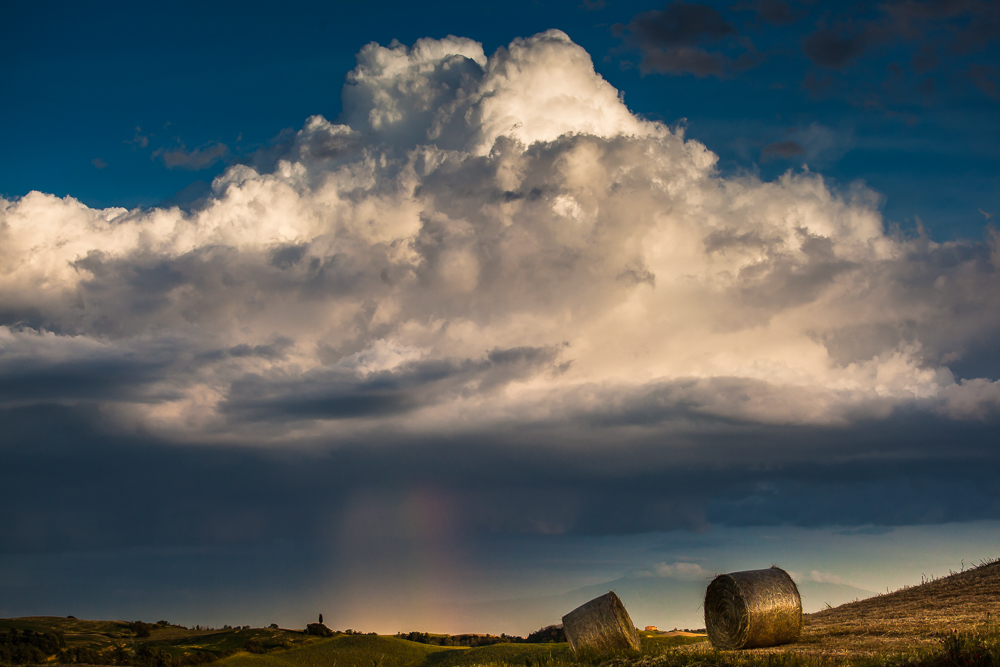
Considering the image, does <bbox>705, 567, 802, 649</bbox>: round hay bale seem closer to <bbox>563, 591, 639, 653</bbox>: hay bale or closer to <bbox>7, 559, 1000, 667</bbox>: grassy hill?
<bbox>7, 559, 1000, 667</bbox>: grassy hill

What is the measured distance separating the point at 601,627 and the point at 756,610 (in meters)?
5.78

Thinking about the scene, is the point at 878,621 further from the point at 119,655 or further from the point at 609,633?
the point at 119,655

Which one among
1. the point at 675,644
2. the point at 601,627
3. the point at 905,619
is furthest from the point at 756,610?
the point at 601,627

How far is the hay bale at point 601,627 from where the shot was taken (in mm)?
28797

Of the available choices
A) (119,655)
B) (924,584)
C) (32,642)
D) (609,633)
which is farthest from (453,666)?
(924,584)

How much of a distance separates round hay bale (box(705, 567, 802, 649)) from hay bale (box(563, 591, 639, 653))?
3.27 meters

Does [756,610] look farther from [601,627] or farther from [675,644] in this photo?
[601,627]

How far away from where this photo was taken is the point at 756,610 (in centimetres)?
2639

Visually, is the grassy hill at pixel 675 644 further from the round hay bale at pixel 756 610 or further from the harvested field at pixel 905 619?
the round hay bale at pixel 756 610

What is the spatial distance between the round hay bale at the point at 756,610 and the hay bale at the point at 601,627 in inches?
129

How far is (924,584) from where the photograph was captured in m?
38.4

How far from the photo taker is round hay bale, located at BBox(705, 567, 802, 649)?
26344 mm

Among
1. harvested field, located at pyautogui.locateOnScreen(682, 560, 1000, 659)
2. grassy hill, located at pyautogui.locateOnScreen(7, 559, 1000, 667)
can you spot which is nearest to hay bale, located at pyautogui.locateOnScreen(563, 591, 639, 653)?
grassy hill, located at pyautogui.locateOnScreen(7, 559, 1000, 667)

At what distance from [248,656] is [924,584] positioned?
35200mm
